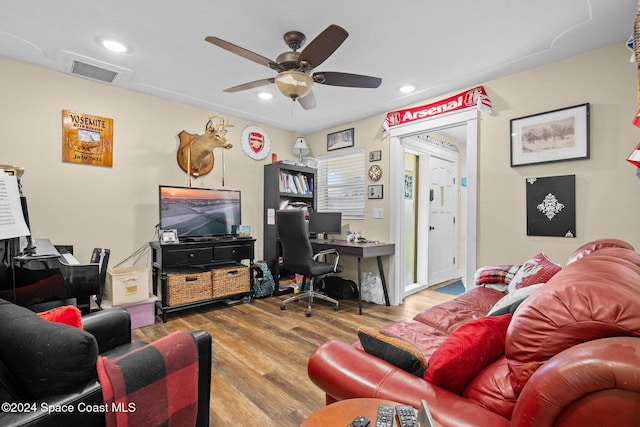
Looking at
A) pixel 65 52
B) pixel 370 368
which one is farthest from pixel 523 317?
pixel 65 52

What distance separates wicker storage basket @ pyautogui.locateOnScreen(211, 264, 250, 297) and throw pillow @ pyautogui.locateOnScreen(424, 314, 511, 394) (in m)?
2.93

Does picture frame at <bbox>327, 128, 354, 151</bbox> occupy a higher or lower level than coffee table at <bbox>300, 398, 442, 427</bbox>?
higher

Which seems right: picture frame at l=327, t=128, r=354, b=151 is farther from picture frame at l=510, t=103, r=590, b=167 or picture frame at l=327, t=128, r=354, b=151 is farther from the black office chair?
picture frame at l=510, t=103, r=590, b=167

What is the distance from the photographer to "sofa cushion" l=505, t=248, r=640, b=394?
73 cm

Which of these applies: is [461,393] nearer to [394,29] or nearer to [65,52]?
[394,29]

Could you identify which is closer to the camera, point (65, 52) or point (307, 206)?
point (65, 52)

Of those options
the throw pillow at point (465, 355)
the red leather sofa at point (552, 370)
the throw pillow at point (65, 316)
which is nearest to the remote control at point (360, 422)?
the red leather sofa at point (552, 370)

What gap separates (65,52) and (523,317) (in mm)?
3588

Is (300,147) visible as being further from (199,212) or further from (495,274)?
(495,274)

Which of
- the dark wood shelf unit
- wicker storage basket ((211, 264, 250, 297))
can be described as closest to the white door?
the dark wood shelf unit

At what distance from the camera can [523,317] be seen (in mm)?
858

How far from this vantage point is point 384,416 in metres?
0.80

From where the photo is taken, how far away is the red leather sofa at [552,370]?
2.11ft

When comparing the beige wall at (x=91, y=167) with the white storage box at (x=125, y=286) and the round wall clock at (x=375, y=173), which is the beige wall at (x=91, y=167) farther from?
the round wall clock at (x=375, y=173)
